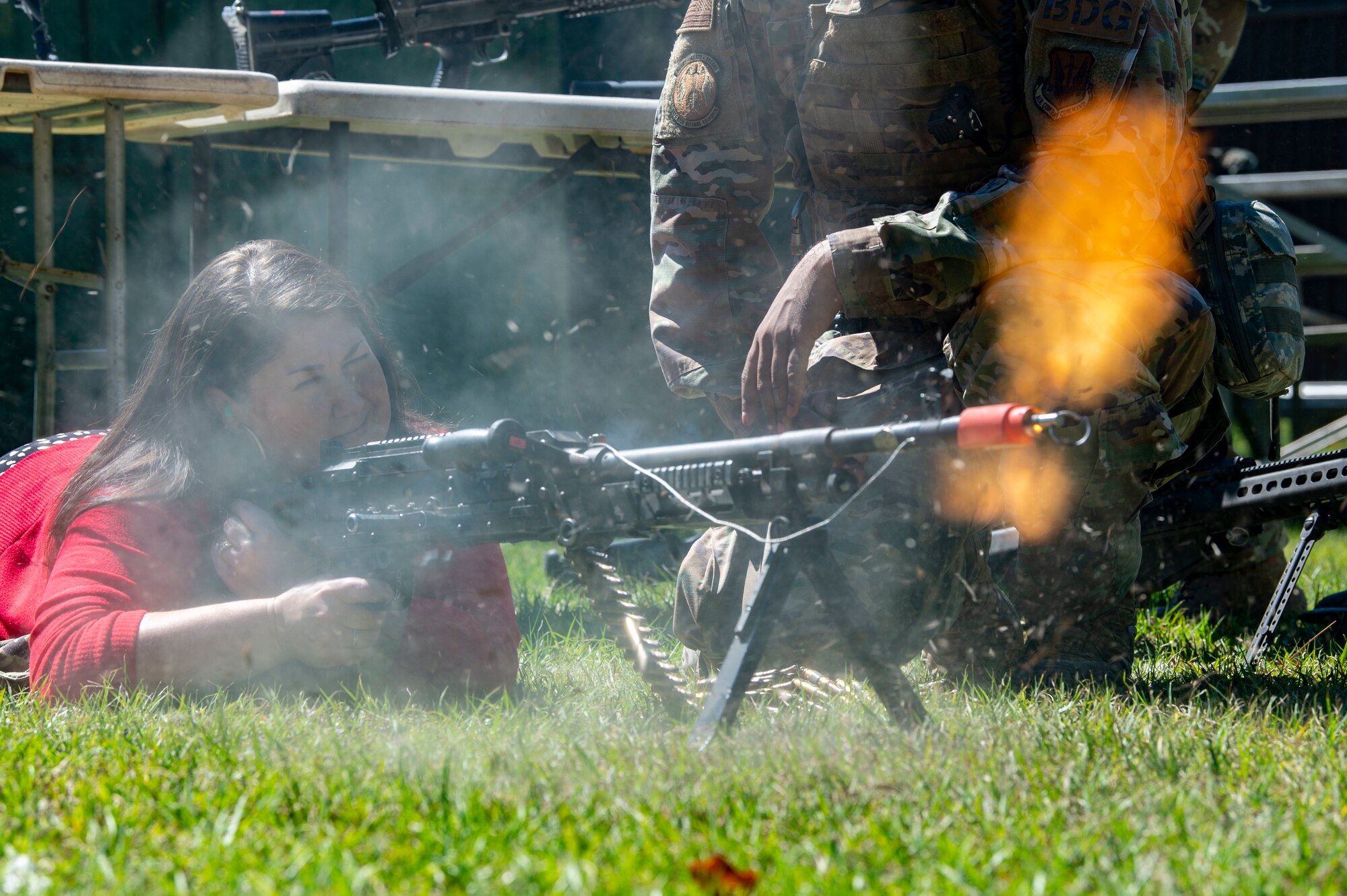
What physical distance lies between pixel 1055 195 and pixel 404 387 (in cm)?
162

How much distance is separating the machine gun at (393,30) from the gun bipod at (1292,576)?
3.46 metres

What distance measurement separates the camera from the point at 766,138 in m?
3.17

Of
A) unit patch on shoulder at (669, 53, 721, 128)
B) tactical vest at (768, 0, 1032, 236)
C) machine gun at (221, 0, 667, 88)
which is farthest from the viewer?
machine gun at (221, 0, 667, 88)

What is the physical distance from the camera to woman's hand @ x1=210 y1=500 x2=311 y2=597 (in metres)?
2.51

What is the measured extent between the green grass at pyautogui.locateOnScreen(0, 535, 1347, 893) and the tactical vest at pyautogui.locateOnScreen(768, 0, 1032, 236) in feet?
3.96

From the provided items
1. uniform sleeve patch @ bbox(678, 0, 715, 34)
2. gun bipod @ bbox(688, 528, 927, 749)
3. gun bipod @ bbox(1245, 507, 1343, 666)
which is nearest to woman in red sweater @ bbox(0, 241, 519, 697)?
gun bipod @ bbox(688, 528, 927, 749)

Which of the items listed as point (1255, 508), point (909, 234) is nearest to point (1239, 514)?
point (1255, 508)

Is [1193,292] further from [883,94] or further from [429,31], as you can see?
[429,31]

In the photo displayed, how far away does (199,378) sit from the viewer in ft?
8.66

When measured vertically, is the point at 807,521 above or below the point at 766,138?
below

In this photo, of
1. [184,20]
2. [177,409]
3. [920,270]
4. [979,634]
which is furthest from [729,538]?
[184,20]

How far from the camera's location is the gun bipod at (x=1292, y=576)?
284 centimetres

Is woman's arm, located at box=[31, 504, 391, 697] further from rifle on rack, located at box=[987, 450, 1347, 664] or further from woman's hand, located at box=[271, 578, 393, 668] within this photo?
rifle on rack, located at box=[987, 450, 1347, 664]

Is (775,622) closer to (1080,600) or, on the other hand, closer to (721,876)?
(721,876)
